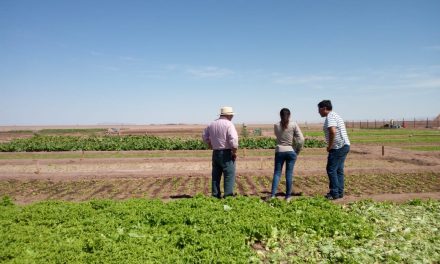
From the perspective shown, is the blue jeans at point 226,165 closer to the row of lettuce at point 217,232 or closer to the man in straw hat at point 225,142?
the man in straw hat at point 225,142

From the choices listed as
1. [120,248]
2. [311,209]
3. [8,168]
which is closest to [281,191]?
[311,209]

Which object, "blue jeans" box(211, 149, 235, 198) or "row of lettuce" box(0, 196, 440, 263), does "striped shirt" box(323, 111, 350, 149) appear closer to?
"row of lettuce" box(0, 196, 440, 263)

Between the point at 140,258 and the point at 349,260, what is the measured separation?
3101 millimetres

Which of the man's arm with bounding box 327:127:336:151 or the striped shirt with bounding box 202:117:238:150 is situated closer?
the striped shirt with bounding box 202:117:238:150

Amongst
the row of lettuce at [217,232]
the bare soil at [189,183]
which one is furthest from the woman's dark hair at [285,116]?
the bare soil at [189,183]

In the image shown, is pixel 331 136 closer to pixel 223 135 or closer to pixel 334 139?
pixel 334 139

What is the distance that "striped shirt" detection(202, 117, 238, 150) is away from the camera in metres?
7.57

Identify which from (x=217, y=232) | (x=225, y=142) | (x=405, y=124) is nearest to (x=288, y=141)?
→ (x=225, y=142)

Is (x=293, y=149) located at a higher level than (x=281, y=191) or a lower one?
higher

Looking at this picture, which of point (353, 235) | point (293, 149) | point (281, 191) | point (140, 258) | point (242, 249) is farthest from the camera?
point (281, 191)

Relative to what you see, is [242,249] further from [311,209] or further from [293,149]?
[293,149]

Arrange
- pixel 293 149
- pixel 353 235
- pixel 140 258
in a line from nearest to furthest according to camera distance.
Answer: pixel 140 258 < pixel 353 235 < pixel 293 149

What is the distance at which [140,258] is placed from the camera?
463 cm

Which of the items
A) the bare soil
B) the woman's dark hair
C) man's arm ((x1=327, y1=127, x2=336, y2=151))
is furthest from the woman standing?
the bare soil
